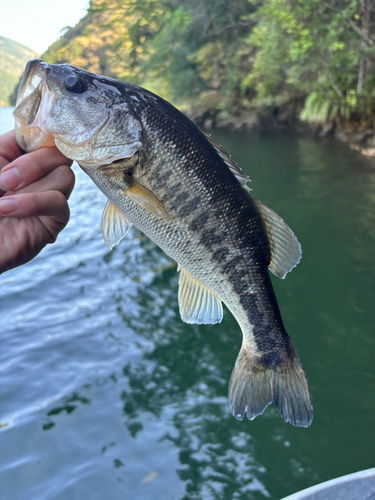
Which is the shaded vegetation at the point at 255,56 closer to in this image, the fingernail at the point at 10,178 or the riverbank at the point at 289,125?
the riverbank at the point at 289,125

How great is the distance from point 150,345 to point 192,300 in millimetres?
4344

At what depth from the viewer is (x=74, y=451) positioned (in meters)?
4.77

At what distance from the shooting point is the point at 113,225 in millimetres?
2305

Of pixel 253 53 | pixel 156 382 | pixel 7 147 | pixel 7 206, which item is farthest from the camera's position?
pixel 253 53

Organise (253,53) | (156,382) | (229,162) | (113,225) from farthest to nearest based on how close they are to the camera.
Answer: (253,53) < (156,382) < (113,225) < (229,162)

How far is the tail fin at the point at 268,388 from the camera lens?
2218 mm

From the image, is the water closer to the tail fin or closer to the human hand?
the tail fin

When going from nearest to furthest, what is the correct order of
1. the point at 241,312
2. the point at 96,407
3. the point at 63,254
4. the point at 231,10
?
the point at 241,312 < the point at 96,407 < the point at 63,254 < the point at 231,10

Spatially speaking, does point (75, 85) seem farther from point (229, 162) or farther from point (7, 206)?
point (229, 162)

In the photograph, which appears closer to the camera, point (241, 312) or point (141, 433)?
point (241, 312)

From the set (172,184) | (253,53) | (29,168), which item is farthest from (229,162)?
(253,53)

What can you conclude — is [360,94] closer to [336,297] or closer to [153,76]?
[336,297]

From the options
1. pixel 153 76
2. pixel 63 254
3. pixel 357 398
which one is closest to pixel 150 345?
pixel 357 398

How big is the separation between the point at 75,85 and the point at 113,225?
28.6 inches
